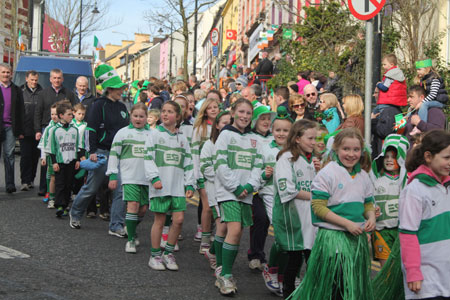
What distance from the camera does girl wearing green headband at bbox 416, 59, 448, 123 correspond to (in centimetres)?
955

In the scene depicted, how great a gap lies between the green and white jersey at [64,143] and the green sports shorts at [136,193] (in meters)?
2.50

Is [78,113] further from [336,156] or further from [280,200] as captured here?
[336,156]

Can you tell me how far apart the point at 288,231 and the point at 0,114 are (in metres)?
7.24

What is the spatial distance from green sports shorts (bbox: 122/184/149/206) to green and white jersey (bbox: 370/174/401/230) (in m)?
3.04

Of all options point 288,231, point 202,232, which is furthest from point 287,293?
point 202,232

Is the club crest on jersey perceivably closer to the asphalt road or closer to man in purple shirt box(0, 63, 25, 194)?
the asphalt road

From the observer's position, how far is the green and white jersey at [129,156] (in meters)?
8.26

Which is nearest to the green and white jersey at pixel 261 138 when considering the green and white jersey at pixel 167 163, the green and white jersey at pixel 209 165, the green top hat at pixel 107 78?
the green and white jersey at pixel 209 165

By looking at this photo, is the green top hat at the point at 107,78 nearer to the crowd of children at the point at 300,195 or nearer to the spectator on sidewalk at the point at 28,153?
the crowd of children at the point at 300,195

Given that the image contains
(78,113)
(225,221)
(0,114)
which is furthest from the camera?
(0,114)

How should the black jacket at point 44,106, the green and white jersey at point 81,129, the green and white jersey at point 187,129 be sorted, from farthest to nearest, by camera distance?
the black jacket at point 44,106 < the green and white jersey at point 81,129 < the green and white jersey at point 187,129

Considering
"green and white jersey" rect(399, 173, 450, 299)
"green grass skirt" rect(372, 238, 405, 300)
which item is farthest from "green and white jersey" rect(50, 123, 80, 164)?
"green and white jersey" rect(399, 173, 450, 299)

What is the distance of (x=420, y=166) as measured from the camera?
456 centimetres

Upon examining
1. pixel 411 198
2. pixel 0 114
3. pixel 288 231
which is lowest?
pixel 288 231
